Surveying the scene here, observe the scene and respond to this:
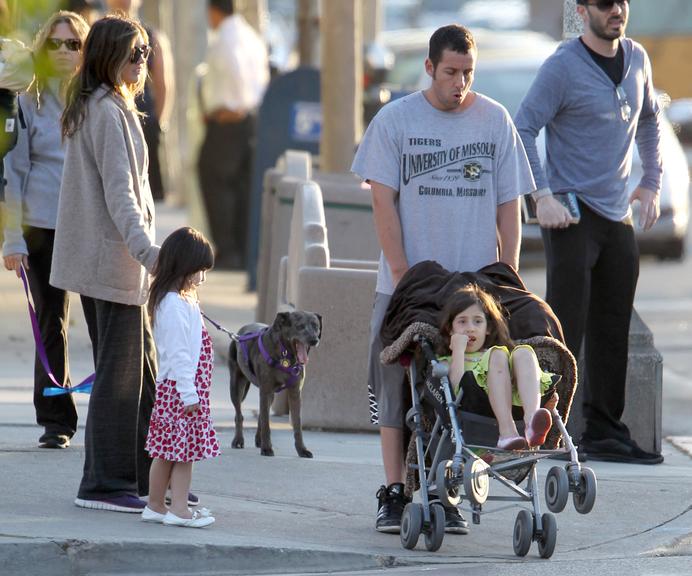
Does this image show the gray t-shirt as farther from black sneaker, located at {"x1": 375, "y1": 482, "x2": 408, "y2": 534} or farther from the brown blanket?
black sneaker, located at {"x1": 375, "y1": 482, "x2": 408, "y2": 534}

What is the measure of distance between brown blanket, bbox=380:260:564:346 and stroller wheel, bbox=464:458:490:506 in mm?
581

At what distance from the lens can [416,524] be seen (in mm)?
5914

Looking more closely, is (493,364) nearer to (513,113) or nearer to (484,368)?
(484,368)

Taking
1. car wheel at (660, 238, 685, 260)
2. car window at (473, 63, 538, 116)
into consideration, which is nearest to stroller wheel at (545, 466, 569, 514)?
car window at (473, 63, 538, 116)

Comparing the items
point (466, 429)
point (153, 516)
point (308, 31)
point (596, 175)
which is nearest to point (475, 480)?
point (466, 429)

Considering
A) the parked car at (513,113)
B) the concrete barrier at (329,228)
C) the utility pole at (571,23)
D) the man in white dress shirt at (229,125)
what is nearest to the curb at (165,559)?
the utility pole at (571,23)

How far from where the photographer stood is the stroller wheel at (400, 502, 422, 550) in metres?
5.92

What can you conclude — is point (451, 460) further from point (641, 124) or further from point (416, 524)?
point (641, 124)

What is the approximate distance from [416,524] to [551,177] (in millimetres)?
2309

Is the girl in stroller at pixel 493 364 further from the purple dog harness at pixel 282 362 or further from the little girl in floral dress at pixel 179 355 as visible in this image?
the purple dog harness at pixel 282 362

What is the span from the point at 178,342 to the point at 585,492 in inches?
61.6

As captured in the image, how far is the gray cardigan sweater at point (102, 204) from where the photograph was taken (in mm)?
6105

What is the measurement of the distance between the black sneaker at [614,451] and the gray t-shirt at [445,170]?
198cm

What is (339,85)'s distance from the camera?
46.9 ft
